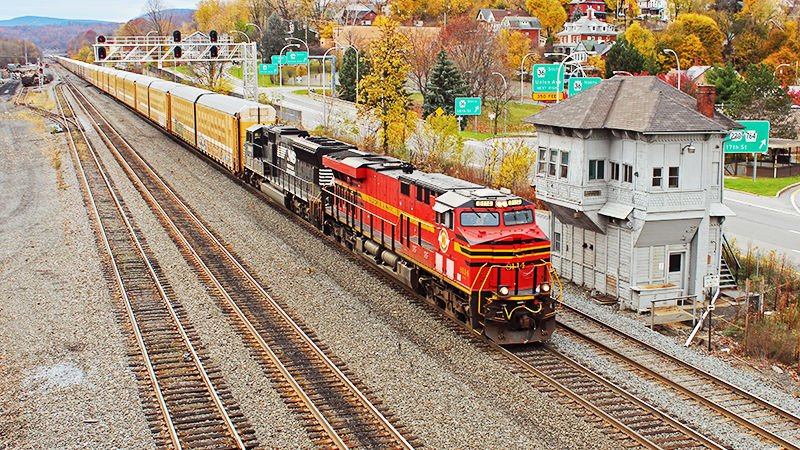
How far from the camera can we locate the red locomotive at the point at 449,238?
17.8 metres

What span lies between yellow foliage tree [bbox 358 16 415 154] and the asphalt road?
18.8m

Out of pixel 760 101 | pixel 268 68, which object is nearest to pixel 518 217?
pixel 760 101

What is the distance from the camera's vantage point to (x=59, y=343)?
18562 mm

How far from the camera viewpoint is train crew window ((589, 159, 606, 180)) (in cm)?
2331

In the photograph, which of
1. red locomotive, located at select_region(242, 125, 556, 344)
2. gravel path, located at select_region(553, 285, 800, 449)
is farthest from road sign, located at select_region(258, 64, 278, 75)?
gravel path, located at select_region(553, 285, 800, 449)

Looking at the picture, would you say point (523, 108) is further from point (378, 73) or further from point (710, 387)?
point (710, 387)

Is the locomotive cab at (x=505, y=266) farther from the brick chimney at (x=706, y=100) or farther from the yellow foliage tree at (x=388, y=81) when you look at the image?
the yellow foliage tree at (x=388, y=81)

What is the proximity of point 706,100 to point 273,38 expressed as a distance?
10619 centimetres

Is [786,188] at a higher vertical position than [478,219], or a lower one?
lower

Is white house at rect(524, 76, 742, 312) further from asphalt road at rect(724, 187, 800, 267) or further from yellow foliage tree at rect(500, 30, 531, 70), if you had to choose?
yellow foliage tree at rect(500, 30, 531, 70)

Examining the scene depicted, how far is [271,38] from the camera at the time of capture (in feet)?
400

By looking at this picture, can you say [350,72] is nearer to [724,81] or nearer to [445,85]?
[445,85]

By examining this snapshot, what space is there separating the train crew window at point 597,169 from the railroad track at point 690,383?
4.91m

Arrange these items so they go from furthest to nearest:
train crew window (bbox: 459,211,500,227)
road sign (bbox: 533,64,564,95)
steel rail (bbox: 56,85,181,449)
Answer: road sign (bbox: 533,64,564,95) → train crew window (bbox: 459,211,500,227) → steel rail (bbox: 56,85,181,449)
